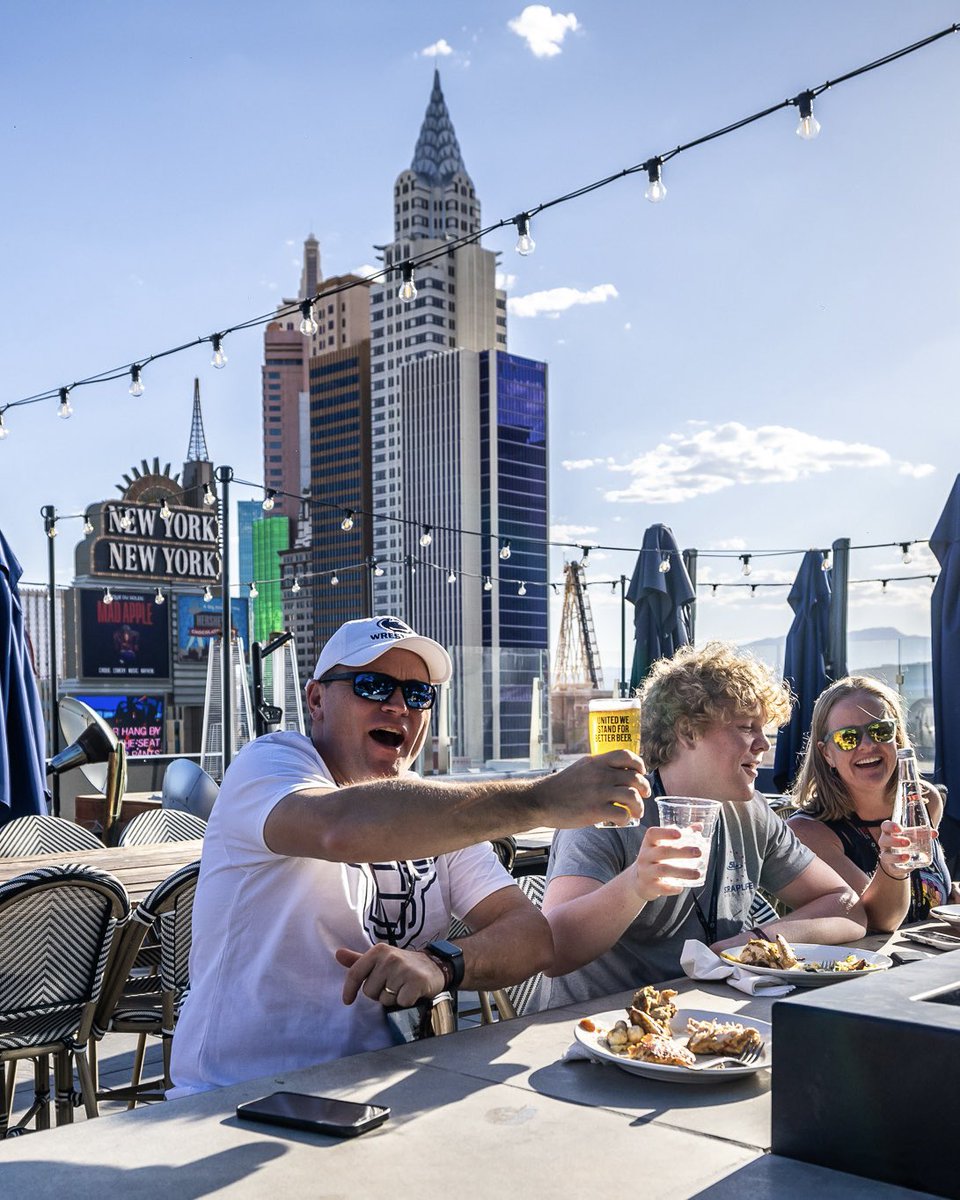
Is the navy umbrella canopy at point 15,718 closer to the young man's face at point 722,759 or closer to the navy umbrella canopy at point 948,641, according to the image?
the young man's face at point 722,759

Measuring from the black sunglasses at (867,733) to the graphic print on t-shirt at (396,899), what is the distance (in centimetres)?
178

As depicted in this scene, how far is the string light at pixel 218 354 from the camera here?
27.0ft

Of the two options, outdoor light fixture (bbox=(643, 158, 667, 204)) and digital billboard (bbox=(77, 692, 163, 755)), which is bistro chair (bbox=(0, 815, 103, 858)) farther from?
digital billboard (bbox=(77, 692, 163, 755))

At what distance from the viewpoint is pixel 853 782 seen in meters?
3.68

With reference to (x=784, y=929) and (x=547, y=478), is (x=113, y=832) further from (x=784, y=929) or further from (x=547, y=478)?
(x=547, y=478)

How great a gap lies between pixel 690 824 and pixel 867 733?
6.04 feet

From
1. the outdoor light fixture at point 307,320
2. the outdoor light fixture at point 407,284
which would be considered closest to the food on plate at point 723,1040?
the outdoor light fixture at point 307,320

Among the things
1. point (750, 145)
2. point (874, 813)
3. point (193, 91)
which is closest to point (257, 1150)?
point (874, 813)

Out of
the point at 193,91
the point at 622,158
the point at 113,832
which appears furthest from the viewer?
the point at 193,91

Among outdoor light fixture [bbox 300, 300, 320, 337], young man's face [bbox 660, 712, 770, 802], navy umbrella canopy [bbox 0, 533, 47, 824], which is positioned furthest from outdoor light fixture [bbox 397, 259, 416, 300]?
young man's face [bbox 660, 712, 770, 802]

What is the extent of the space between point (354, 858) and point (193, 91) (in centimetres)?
1036

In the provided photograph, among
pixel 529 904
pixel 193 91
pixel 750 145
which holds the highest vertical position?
pixel 193 91

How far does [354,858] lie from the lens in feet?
5.82

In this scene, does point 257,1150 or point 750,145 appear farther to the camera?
point 750,145
